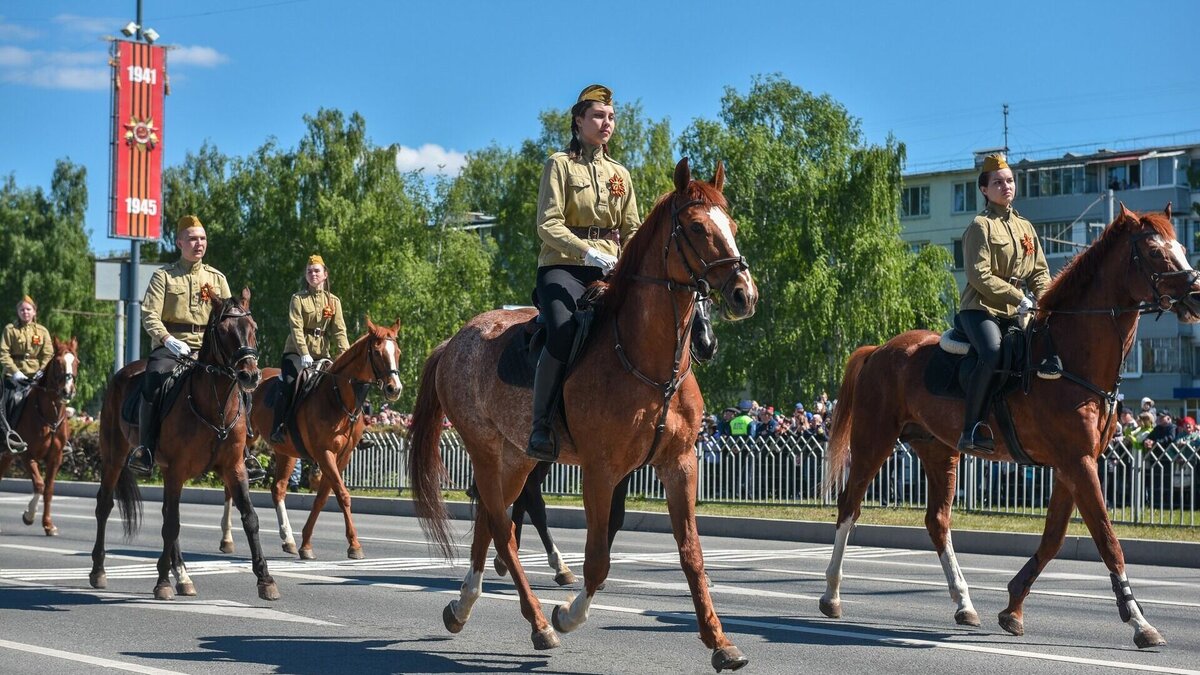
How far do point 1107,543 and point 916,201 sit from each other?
260 ft

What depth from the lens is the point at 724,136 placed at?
2188 inches

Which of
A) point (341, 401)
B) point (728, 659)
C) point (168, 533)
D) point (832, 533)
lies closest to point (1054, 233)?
point (832, 533)

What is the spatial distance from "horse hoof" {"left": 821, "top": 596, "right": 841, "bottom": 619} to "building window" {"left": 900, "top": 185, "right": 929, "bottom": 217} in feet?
253

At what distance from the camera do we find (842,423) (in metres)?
12.5

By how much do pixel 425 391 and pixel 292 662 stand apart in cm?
267

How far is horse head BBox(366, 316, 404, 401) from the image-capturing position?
16.9m

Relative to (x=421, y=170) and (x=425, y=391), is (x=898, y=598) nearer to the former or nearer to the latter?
(x=425, y=391)

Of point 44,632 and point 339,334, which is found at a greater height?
point 339,334

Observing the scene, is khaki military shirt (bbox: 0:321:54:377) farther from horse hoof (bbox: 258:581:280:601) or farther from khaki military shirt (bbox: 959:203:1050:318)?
khaki military shirt (bbox: 959:203:1050:318)

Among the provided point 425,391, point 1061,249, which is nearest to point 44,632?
point 425,391

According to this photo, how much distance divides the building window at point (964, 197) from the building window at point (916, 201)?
6.97ft

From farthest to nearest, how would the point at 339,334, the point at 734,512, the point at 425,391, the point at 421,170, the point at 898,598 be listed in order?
1. the point at 421,170
2. the point at 734,512
3. the point at 339,334
4. the point at 898,598
5. the point at 425,391

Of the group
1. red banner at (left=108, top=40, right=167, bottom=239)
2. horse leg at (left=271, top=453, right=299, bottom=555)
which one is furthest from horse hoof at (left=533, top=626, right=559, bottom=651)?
red banner at (left=108, top=40, right=167, bottom=239)

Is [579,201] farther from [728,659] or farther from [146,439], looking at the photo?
[146,439]
